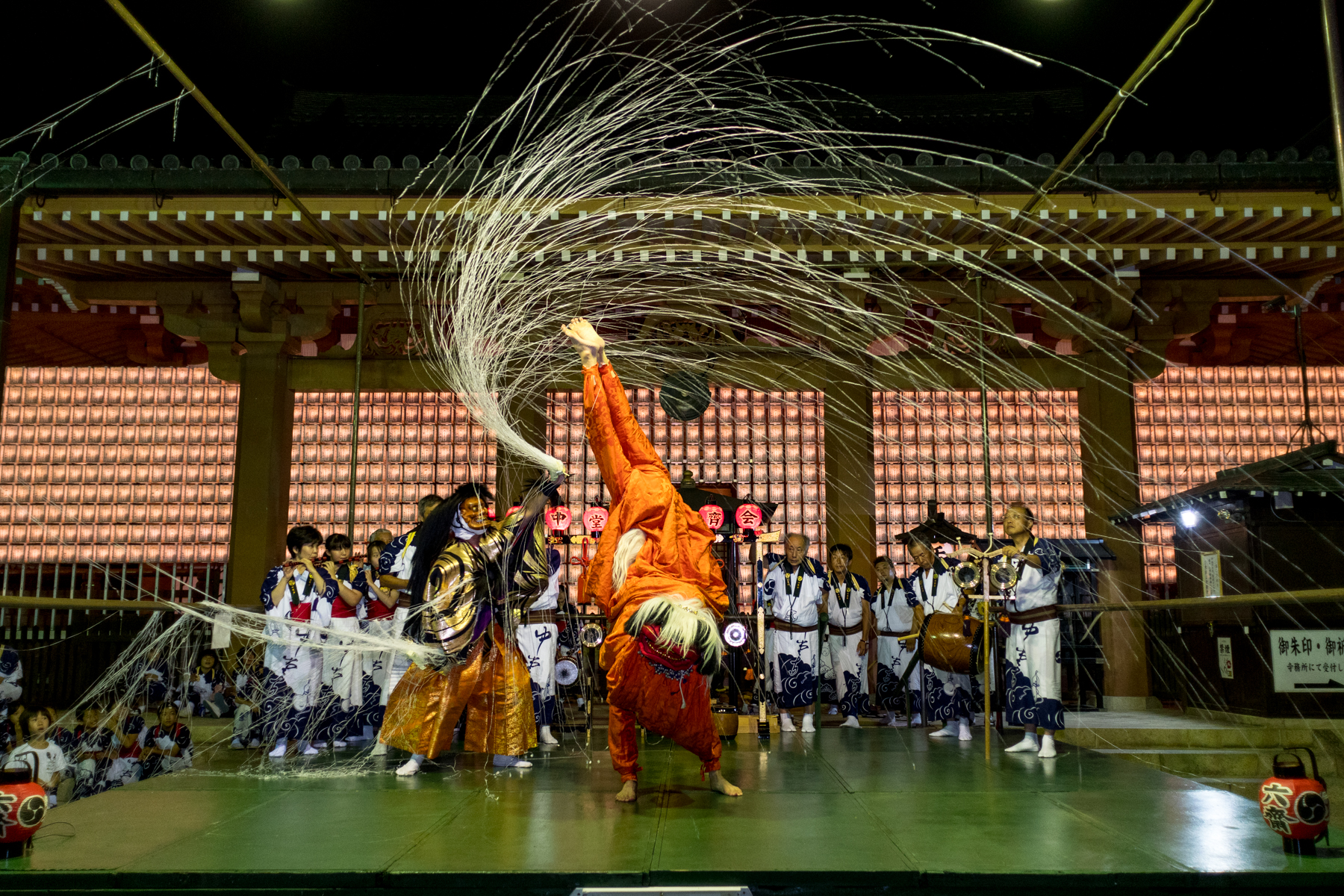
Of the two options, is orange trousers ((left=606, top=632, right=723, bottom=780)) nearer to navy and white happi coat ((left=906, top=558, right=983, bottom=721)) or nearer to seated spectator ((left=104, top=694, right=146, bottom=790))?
navy and white happi coat ((left=906, top=558, right=983, bottom=721))

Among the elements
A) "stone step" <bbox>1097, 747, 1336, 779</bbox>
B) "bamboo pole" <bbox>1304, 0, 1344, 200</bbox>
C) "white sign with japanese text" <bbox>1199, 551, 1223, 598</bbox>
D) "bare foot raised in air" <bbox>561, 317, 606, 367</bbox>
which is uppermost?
"bamboo pole" <bbox>1304, 0, 1344, 200</bbox>

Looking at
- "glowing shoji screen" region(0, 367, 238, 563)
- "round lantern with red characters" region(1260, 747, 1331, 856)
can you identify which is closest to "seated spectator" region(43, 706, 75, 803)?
"glowing shoji screen" region(0, 367, 238, 563)

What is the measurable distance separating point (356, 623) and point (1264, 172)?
685cm

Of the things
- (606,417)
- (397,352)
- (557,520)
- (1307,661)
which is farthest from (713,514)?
(1307,661)

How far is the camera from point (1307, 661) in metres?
7.29

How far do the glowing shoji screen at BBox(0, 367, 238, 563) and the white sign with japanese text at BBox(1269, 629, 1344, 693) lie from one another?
330 inches

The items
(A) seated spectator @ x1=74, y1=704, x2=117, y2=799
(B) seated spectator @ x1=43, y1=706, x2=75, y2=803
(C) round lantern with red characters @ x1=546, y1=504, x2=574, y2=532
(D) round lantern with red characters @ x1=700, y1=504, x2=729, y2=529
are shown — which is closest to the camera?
(B) seated spectator @ x1=43, y1=706, x2=75, y2=803

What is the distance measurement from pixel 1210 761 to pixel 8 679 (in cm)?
795

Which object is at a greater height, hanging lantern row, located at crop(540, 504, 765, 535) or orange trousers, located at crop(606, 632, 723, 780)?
hanging lantern row, located at crop(540, 504, 765, 535)

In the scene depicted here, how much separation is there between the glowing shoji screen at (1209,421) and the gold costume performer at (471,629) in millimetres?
5927

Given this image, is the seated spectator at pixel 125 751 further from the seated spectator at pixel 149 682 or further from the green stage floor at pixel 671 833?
the green stage floor at pixel 671 833

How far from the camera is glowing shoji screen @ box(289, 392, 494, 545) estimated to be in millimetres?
9117

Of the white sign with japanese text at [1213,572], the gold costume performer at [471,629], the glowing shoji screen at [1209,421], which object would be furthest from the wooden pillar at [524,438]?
the white sign with japanese text at [1213,572]

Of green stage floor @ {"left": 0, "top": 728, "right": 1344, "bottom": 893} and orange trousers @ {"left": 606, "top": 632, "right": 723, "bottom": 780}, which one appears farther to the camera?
orange trousers @ {"left": 606, "top": 632, "right": 723, "bottom": 780}
